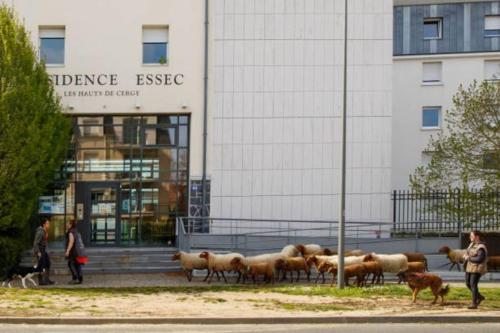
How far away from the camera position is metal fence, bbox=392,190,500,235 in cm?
2181

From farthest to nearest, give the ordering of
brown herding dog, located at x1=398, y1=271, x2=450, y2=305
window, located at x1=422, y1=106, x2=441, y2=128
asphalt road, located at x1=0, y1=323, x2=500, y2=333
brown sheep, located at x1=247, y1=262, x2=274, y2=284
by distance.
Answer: window, located at x1=422, y1=106, x2=441, y2=128 < brown sheep, located at x1=247, y1=262, x2=274, y2=284 < brown herding dog, located at x1=398, y1=271, x2=450, y2=305 < asphalt road, located at x1=0, y1=323, x2=500, y2=333

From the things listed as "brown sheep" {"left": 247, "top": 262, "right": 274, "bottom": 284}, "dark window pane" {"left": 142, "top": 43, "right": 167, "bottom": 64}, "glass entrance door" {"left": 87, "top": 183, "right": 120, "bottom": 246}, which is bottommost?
"brown sheep" {"left": 247, "top": 262, "right": 274, "bottom": 284}

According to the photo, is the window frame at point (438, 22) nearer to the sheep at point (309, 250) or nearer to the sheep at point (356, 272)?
the sheep at point (309, 250)

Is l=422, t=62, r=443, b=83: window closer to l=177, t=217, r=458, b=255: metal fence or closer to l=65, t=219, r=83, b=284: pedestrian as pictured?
l=177, t=217, r=458, b=255: metal fence

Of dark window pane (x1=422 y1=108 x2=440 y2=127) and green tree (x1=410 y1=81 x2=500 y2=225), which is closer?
green tree (x1=410 y1=81 x2=500 y2=225)

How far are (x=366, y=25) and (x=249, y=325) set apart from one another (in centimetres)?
1629

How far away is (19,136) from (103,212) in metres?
6.50

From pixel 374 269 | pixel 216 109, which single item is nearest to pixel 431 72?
pixel 216 109

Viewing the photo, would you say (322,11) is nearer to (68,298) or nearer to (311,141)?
(311,141)

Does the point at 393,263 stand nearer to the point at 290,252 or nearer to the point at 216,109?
the point at 290,252

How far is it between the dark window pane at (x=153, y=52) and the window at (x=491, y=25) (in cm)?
1938

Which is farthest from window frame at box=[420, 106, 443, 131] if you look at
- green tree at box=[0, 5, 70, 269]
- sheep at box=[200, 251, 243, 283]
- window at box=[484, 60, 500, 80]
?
green tree at box=[0, 5, 70, 269]

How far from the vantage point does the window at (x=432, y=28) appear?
3769 cm

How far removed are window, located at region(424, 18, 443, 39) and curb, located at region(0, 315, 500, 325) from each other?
26.5 m
